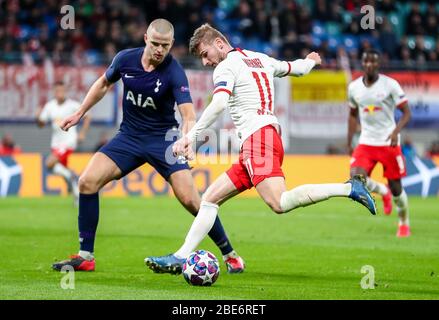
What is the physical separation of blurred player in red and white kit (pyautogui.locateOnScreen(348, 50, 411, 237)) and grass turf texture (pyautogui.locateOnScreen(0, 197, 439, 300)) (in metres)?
0.96

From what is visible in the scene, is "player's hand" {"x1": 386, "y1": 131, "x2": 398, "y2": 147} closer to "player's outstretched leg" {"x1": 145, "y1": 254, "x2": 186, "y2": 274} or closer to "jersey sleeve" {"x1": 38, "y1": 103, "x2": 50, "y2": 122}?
"player's outstretched leg" {"x1": 145, "y1": 254, "x2": 186, "y2": 274}

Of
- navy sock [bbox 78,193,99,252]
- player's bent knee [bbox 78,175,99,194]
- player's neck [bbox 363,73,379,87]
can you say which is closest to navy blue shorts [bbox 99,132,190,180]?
player's bent knee [bbox 78,175,99,194]

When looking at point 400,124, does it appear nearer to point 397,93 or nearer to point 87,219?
point 397,93

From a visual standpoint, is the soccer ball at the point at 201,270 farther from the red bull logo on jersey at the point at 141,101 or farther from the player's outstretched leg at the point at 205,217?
the red bull logo on jersey at the point at 141,101

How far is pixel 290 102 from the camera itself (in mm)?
26531

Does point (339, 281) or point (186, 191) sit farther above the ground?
point (186, 191)

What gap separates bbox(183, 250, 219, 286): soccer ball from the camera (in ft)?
29.4

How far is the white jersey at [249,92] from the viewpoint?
371 inches

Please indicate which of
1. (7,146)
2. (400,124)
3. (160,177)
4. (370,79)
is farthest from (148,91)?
(7,146)

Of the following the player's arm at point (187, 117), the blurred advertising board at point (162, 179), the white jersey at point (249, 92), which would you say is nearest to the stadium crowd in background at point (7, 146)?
the blurred advertising board at point (162, 179)
